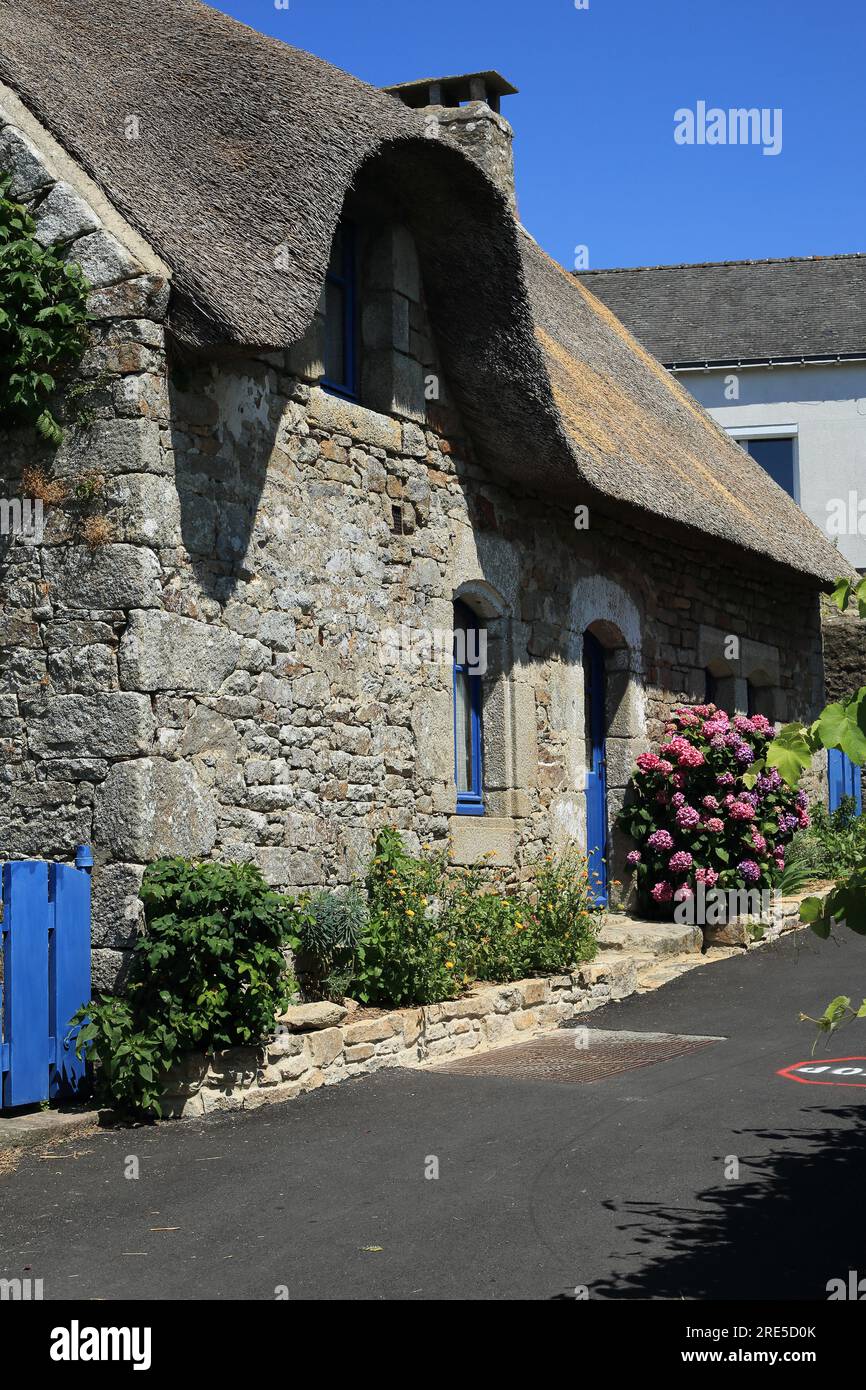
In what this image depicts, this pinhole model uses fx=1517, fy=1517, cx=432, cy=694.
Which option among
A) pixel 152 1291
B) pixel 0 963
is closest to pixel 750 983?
pixel 0 963

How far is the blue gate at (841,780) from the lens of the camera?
16.3 m

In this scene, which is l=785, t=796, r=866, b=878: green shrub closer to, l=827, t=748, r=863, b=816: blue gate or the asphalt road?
l=827, t=748, r=863, b=816: blue gate

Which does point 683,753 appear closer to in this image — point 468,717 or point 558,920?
point 468,717

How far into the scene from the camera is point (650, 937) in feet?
35.5

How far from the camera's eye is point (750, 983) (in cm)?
995

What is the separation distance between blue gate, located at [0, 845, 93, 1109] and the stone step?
195 inches

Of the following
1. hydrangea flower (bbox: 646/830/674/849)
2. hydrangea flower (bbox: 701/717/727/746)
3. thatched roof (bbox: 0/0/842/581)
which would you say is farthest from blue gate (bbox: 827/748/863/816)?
thatched roof (bbox: 0/0/842/581)

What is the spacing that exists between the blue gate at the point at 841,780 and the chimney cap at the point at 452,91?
24.3 ft

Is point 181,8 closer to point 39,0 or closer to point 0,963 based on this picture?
point 39,0

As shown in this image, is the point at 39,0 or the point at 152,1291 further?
the point at 39,0

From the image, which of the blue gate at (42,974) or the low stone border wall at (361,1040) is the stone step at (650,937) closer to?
the low stone border wall at (361,1040)

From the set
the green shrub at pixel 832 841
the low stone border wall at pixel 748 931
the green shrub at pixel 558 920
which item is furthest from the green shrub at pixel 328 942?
the green shrub at pixel 832 841

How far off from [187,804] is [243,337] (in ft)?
6.98

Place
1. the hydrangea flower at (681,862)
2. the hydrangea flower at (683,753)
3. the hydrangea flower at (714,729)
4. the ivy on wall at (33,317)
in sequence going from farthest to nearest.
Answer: the hydrangea flower at (714,729), the hydrangea flower at (683,753), the hydrangea flower at (681,862), the ivy on wall at (33,317)
